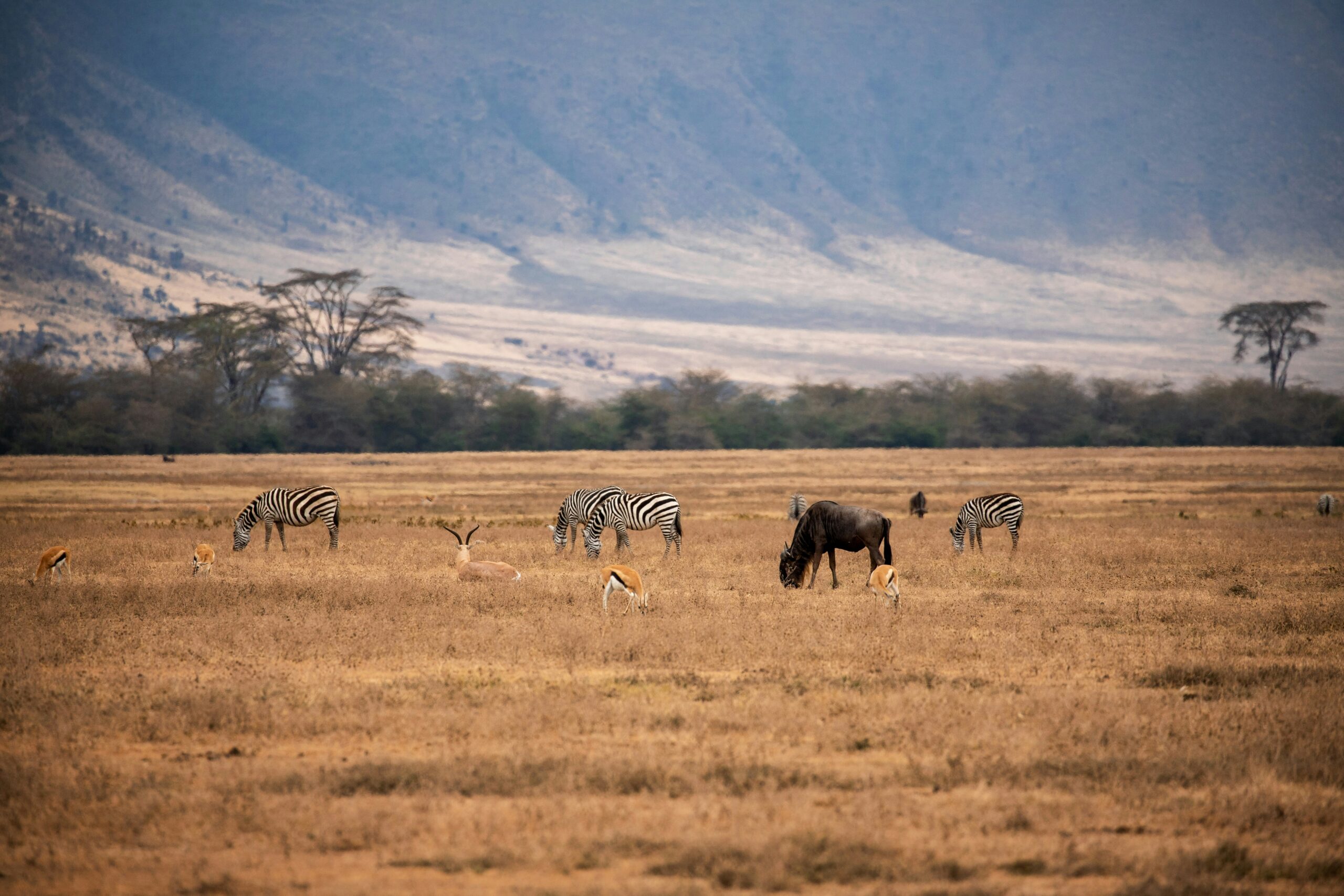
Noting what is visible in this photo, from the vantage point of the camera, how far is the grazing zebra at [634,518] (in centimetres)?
2159

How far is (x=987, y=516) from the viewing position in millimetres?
23078

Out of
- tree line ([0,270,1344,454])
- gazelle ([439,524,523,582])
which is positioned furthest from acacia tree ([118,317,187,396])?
gazelle ([439,524,523,582])

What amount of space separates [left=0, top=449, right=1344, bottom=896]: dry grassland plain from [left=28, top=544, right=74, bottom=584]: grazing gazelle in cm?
33

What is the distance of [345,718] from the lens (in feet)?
32.5

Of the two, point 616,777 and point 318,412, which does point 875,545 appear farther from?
point 318,412

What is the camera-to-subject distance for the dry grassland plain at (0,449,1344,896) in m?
6.94

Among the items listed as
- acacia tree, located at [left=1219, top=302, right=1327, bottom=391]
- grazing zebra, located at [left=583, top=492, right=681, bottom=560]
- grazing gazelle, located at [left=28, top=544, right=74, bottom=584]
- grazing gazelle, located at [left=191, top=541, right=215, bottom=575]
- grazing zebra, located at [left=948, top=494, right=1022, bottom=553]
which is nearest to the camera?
grazing gazelle, located at [left=28, top=544, right=74, bottom=584]

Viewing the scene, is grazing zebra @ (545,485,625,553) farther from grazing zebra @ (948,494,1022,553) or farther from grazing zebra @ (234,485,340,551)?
grazing zebra @ (948,494,1022,553)

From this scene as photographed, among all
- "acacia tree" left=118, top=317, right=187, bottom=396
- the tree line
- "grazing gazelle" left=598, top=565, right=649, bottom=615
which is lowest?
"grazing gazelle" left=598, top=565, right=649, bottom=615

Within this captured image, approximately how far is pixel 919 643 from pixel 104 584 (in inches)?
442

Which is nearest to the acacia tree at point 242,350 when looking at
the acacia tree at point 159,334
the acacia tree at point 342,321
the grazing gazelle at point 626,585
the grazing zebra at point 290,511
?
the acacia tree at point 159,334

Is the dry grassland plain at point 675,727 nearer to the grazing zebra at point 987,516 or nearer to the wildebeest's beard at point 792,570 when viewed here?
the wildebeest's beard at point 792,570

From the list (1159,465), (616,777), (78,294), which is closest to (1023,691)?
(616,777)

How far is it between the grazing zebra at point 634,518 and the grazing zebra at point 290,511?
4.65 meters
